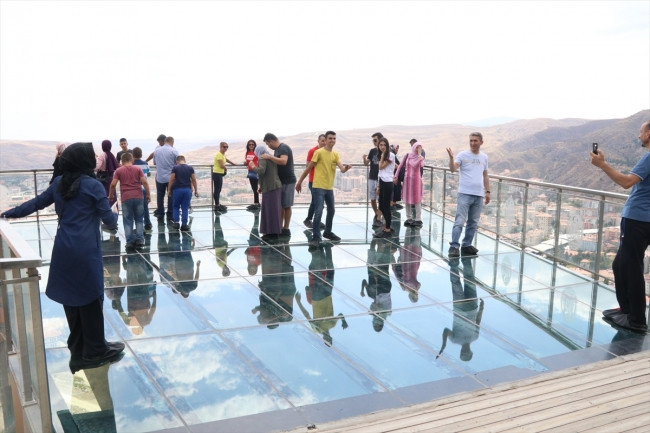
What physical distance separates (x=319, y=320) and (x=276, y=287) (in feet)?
4.38

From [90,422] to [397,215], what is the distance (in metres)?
9.48

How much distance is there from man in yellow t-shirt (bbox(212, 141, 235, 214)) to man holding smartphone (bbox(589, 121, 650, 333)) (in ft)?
29.3

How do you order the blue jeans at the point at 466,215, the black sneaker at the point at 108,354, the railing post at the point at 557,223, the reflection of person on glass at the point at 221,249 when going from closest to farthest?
the black sneaker at the point at 108,354 → the reflection of person on glass at the point at 221,249 → the railing post at the point at 557,223 → the blue jeans at the point at 466,215

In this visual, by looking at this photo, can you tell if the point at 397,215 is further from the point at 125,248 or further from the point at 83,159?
the point at 83,159

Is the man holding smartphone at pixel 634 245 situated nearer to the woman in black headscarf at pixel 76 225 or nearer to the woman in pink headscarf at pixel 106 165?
the woman in black headscarf at pixel 76 225

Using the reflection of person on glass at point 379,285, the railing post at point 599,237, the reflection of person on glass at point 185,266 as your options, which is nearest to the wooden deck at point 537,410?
the reflection of person on glass at point 379,285

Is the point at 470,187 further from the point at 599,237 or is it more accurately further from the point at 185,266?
the point at 185,266

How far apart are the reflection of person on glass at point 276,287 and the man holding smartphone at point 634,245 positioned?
11.6ft

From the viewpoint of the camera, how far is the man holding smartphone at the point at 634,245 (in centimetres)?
593

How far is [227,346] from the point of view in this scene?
557 centimetres

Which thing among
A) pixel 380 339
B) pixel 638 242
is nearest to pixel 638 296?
pixel 638 242

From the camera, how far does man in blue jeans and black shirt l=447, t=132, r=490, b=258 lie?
9305mm

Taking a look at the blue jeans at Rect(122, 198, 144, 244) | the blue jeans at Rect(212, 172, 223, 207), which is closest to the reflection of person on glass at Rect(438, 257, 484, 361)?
the blue jeans at Rect(122, 198, 144, 244)

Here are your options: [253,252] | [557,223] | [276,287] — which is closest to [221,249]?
[253,252]
